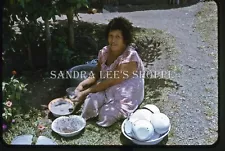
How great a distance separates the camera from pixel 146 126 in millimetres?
1158

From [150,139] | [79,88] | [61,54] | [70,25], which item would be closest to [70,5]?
[70,25]

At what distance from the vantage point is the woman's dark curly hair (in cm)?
118

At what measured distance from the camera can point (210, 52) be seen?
1175 millimetres

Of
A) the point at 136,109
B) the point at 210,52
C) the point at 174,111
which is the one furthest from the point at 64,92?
→ the point at 210,52

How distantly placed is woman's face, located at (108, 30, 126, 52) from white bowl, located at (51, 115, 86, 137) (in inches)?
10.5

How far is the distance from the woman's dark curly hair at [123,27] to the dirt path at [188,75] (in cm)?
2

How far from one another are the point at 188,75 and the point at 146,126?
227 mm

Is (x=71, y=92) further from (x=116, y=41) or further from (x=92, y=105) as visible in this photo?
(x=116, y=41)

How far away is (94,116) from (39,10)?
41 centimetres

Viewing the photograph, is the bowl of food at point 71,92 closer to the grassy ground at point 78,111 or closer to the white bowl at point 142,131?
the grassy ground at point 78,111

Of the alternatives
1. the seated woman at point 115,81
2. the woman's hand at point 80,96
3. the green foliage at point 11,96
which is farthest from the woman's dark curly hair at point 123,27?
the green foliage at point 11,96

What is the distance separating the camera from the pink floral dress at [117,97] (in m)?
1.18

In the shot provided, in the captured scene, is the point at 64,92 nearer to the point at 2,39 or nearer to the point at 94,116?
the point at 94,116

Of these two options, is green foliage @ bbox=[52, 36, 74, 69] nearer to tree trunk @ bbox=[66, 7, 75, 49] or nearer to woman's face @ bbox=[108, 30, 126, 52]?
tree trunk @ bbox=[66, 7, 75, 49]
